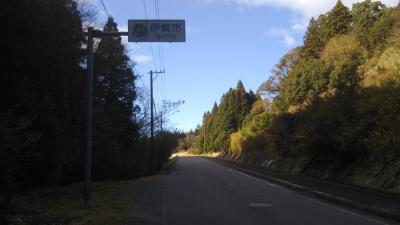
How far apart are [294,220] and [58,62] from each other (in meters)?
12.2

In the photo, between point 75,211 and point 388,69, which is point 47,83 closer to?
point 75,211

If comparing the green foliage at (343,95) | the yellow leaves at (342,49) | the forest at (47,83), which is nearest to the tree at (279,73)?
the green foliage at (343,95)

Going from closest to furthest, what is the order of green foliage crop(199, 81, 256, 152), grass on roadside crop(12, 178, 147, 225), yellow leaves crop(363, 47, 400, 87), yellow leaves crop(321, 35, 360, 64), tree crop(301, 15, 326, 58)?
grass on roadside crop(12, 178, 147, 225) < yellow leaves crop(363, 47, 400, 87) < yellow leaves crop(321, 35, 360, 64) < tree crop(301, 15, 326, 58) < green foliage crop(199, 81, 256, 152)

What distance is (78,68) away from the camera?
2503 centimetres

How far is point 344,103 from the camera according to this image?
1073 inches

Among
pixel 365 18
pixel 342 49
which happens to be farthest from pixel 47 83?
pixel 365 18

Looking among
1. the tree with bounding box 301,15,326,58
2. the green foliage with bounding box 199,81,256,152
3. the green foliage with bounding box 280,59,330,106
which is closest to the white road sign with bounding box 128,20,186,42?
the green foliage with bounding box 280,59,330,106

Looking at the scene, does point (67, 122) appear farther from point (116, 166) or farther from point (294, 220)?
point (116, 166)

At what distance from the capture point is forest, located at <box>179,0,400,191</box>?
72.5ft

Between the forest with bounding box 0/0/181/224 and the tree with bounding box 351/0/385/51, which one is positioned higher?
the tree with bounding box 351/0/385/51

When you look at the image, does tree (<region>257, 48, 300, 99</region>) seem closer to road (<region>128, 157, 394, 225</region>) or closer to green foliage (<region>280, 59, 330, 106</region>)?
green foliage (<region>280, 59, 330, 106</region>)

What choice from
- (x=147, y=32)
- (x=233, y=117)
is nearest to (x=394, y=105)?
(x=147, y=32)

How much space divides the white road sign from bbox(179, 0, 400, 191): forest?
8.52 metres

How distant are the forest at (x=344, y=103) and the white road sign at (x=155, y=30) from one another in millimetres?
8524
